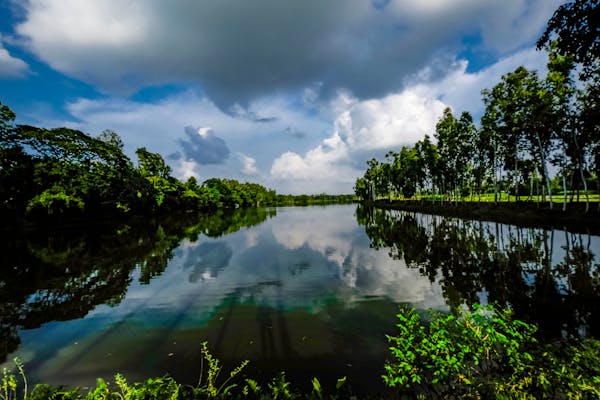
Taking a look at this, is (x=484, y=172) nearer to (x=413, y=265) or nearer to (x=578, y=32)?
(x=413, y=265)

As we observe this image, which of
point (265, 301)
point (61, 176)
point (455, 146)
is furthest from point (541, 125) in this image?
point (61, 176)

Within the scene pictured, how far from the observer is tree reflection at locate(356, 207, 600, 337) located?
8.00 m

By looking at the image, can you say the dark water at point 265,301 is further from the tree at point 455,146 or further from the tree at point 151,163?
the tree at point 151,163

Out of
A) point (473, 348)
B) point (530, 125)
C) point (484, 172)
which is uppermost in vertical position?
point (530, 125)

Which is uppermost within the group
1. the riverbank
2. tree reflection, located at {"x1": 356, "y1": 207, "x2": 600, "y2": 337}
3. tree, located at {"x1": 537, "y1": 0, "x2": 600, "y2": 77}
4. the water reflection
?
tree, located at {"x1": 537, "y1": 0, "x2": 600, "y2": 77}

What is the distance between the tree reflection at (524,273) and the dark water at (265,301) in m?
0.06

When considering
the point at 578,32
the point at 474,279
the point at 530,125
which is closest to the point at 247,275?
the point at 474,279

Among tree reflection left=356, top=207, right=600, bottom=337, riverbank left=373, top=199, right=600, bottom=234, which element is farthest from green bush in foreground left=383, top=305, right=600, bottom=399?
riverbank left=373, top=199, right=600, bottom=234

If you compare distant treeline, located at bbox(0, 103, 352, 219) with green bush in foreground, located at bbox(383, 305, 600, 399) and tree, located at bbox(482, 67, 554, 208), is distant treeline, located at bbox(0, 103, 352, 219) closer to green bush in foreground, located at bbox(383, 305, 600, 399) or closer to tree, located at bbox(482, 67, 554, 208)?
green bush in foreground, located at bbox(383, 305, 600, 399)

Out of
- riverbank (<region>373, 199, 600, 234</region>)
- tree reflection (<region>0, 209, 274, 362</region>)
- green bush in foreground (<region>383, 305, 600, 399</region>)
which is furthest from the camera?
riverbank (<region>373, 199, 600, 234</region>)

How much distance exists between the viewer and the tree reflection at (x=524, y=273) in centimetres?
800

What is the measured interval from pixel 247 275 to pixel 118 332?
22.9 ft

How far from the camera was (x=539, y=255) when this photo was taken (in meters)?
15.0

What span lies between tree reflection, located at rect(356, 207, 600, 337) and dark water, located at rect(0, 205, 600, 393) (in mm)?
56
